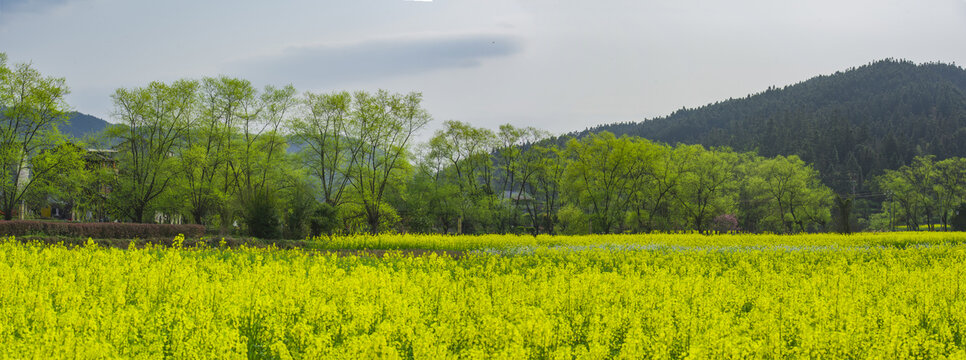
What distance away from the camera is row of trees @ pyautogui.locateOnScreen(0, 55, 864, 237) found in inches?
1236

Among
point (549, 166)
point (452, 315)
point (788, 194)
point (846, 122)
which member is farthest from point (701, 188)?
point (846, 122)

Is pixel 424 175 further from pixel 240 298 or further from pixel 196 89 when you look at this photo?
pixel 240 298

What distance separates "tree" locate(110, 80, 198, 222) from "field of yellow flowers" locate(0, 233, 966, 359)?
87.6 feet

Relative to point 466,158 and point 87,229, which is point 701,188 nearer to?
point 466,158

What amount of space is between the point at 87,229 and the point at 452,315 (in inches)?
849

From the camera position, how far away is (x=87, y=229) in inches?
898

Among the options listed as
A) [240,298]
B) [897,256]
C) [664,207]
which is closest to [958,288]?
[897,256]

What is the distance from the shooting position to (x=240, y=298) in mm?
7703

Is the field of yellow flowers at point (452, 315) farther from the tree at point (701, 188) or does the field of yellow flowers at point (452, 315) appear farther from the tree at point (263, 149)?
the tree at point (701, 188)

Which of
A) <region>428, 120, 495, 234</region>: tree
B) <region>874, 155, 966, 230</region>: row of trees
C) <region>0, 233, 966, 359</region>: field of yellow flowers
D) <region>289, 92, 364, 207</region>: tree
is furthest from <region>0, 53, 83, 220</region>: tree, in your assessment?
<region>874, 155, 966, 230</region>: row of trees

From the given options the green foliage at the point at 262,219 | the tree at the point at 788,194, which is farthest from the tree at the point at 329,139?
the tree at the point at 788,194

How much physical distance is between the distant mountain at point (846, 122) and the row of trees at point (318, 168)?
4392 centimetres

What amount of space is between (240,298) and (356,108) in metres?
32.3

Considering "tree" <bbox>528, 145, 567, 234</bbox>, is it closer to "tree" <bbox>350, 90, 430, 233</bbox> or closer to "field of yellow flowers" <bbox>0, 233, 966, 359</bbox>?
"tree" <bbox>350, 90, 430, 233</bbox>
